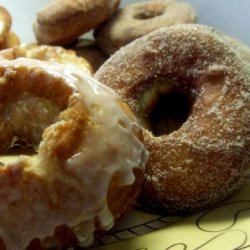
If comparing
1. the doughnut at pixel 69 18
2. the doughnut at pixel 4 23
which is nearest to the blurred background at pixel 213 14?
the doughnut at pixel 4 23

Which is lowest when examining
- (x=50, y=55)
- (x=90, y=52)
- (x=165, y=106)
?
(x=90, y=52)

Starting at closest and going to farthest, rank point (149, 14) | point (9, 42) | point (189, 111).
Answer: point (189, 111), point (9, 42), point (149, 14)

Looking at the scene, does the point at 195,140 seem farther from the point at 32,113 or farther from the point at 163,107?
the point at 32,113

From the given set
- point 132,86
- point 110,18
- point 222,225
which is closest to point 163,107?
point 132,86

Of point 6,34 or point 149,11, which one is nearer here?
point 6,34

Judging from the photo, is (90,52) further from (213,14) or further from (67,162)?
(67,162)

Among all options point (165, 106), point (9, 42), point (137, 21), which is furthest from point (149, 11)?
point (165, 106)

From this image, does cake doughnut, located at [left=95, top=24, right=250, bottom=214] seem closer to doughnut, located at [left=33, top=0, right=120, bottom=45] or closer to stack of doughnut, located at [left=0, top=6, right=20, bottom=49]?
doughnut, located at [left=33, top=0, right=120, bottom=45]
